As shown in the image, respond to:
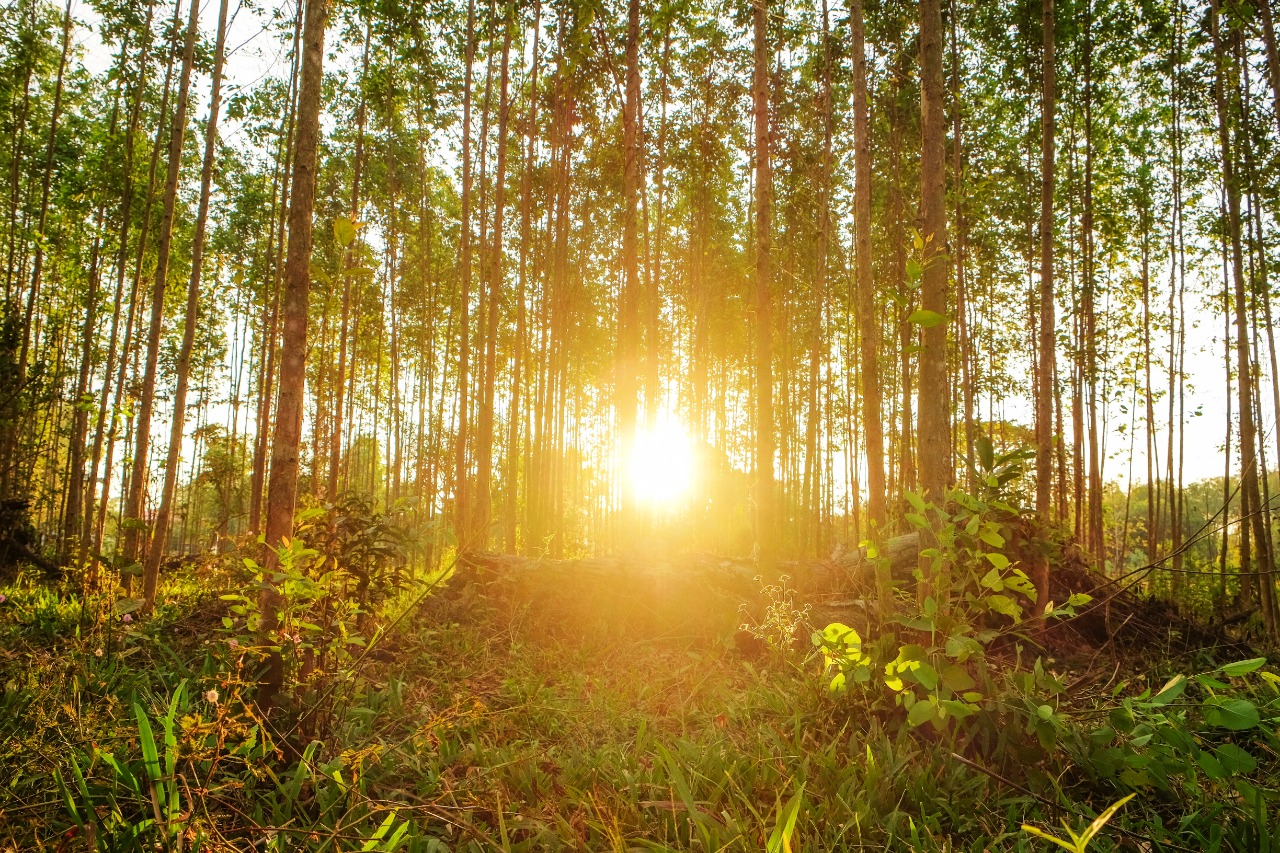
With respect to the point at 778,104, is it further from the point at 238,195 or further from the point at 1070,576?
the point at 238,195

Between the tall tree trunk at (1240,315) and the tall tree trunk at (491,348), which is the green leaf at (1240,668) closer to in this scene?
the tall tree trunk at (1240,315)

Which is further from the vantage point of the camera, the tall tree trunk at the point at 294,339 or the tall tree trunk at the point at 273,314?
the tall tree trunk at the point at 273,314

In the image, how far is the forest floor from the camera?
188 centimetres

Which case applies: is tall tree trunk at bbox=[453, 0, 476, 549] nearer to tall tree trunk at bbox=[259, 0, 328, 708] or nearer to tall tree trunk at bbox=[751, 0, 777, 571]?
tall tree trunk at bbox=[751, 0, 777, 571]

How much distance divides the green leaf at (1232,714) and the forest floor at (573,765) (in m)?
0.09

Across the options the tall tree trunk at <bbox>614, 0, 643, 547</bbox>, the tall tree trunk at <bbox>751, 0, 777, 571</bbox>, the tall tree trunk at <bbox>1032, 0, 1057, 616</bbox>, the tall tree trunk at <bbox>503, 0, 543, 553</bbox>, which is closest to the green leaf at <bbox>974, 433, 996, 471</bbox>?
the tall tree trunk at <bbox>1032, 0, 1057, 616</bbox>

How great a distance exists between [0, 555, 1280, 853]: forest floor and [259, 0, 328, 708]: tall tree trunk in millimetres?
260

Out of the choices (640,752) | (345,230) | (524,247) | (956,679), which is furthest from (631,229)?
(956,679)

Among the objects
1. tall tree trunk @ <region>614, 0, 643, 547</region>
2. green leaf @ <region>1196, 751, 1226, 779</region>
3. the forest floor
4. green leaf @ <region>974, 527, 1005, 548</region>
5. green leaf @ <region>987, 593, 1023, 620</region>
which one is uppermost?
tall tree trunk @ <region>614, 0, 643, 547</region>

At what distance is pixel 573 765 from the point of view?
2.67 metres

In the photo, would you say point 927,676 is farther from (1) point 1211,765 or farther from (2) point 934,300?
(2) point 934,300

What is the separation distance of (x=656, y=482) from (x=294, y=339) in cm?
1169

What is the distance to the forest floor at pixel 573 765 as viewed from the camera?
74.2 inches

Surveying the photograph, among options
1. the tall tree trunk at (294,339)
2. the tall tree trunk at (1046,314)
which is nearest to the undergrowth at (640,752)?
the tall tree trunk at (294,339)
